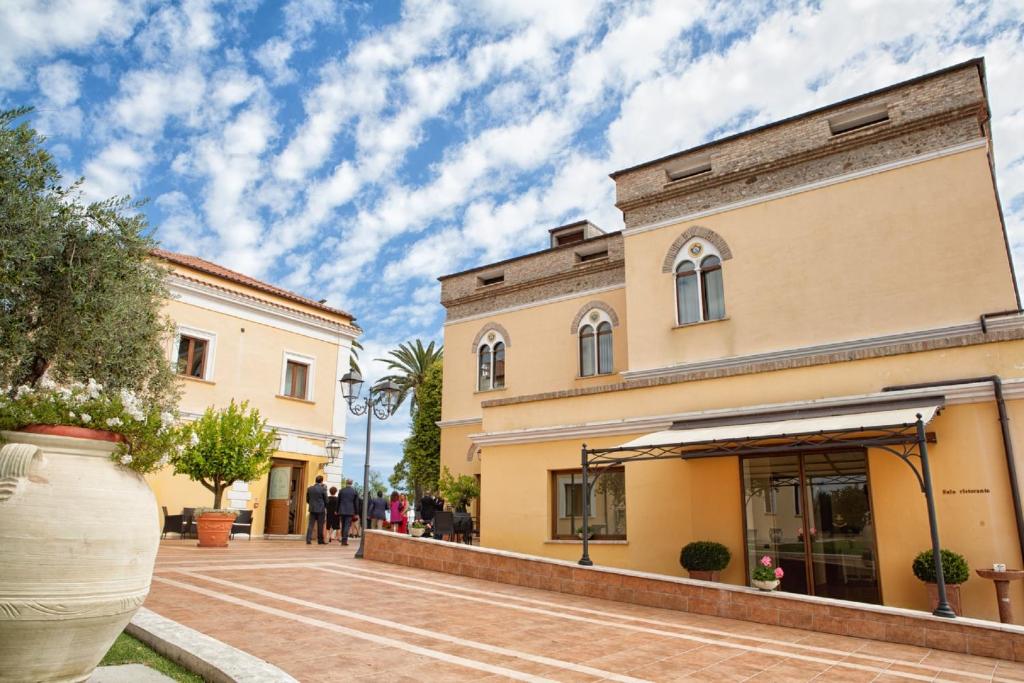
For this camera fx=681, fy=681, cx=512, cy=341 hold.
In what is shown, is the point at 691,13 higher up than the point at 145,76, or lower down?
higher up

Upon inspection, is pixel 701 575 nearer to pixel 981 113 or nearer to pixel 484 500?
pixel 484 500

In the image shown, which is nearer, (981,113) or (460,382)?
(981,113)

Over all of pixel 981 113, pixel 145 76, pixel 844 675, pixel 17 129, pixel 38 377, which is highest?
pixel 981 113

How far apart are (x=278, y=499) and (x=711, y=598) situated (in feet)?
54.2

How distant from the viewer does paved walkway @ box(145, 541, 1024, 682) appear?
18.9 ft

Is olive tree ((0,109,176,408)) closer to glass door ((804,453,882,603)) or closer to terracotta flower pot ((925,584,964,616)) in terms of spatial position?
glass door ((804,453,882,603))

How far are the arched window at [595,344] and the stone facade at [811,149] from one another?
371cm

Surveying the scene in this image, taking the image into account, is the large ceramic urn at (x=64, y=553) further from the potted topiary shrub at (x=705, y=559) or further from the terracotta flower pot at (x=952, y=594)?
the terracotta flower pot at (x=952, y=594)

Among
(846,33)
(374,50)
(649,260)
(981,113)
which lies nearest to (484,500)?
(649,260)

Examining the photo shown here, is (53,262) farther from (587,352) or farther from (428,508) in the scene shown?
(587,352)

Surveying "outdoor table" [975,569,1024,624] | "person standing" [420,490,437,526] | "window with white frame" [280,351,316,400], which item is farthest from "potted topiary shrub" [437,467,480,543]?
"outdoor table" [975,569,1024,624]

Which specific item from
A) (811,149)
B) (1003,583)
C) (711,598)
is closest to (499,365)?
(811,149)

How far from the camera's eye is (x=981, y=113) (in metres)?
14.4

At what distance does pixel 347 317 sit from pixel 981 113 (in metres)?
20.1
